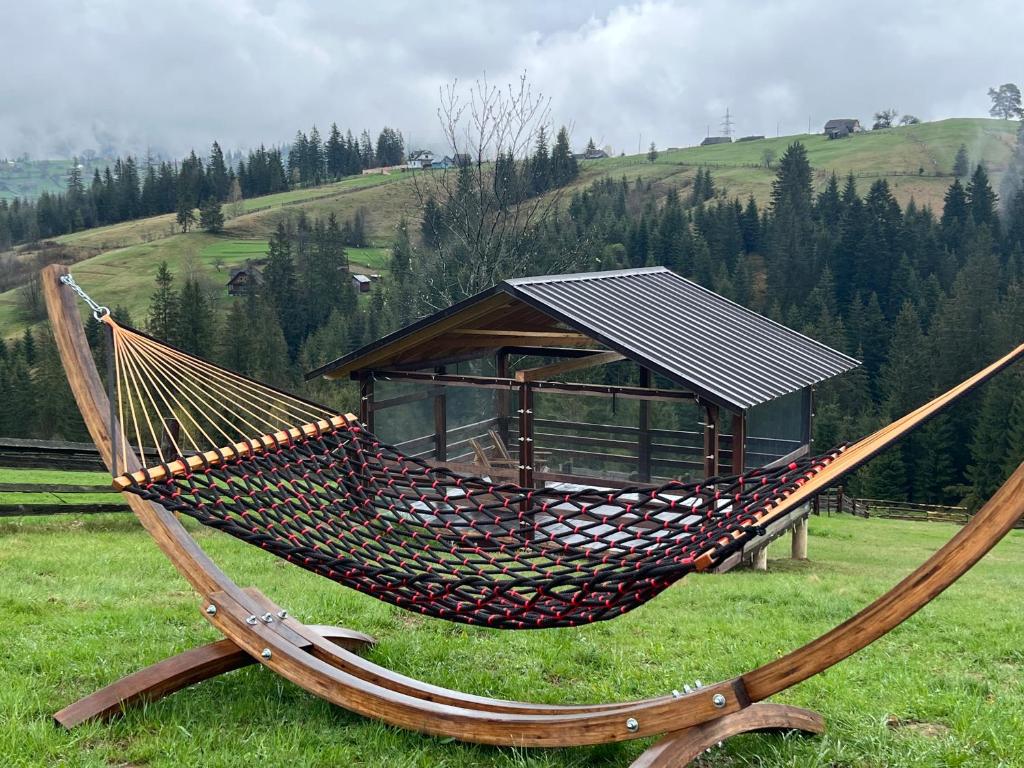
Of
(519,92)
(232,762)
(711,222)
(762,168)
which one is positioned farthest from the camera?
(762,168)

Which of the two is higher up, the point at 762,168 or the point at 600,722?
the point at 762,168

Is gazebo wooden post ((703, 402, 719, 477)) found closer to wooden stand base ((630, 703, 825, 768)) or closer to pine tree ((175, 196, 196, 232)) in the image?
wooden stand base ((630, 703, 825, 768))

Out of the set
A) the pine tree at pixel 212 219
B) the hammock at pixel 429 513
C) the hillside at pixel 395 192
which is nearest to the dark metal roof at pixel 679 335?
the hammock at pixel 429 513

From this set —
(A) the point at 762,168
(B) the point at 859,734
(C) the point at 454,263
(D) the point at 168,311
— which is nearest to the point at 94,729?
(B) the point at 859,734

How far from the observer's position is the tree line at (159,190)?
3639 inches

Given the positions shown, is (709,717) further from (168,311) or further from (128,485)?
(168,311)

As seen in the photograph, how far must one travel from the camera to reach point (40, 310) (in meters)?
63.9

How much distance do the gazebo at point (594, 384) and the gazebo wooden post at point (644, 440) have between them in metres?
0.01

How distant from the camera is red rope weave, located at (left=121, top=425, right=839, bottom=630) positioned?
10.5 feet

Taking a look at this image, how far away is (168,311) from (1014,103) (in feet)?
343

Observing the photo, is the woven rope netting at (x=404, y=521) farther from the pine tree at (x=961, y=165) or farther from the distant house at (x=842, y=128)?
the distant house at (x=842, y=128)

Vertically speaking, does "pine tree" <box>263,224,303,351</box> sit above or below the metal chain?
below

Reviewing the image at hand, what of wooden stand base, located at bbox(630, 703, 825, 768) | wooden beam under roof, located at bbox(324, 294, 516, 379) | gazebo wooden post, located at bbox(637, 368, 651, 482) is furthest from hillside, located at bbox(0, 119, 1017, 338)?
wooden stand base, located at bbox(630, 703, 825, 768)

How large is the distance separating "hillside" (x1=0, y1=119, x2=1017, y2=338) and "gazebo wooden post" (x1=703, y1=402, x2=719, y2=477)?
59389mm
